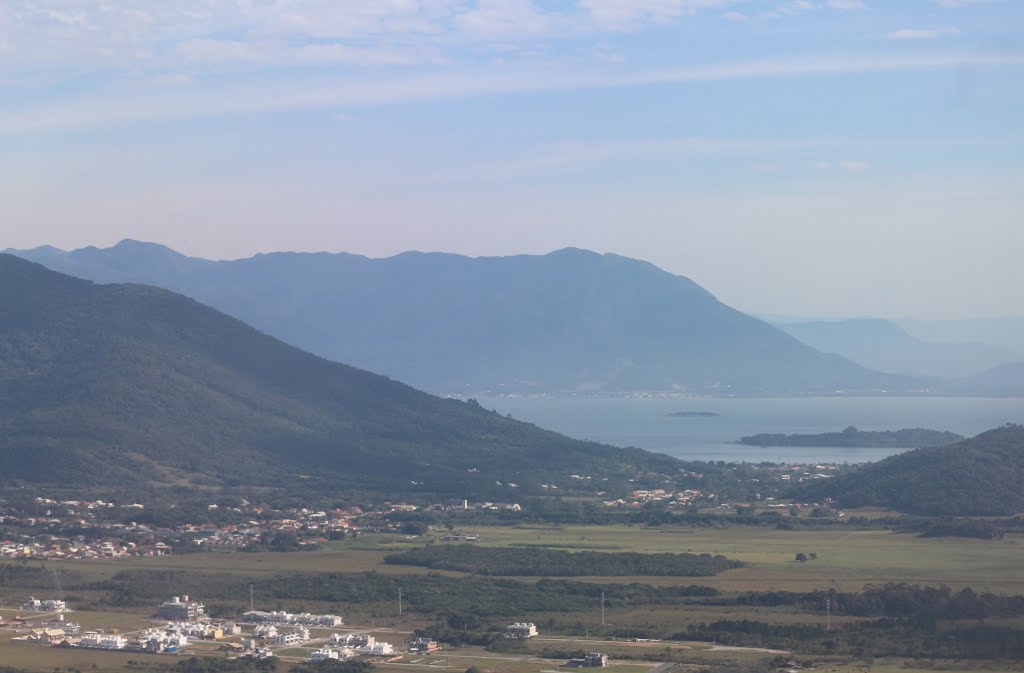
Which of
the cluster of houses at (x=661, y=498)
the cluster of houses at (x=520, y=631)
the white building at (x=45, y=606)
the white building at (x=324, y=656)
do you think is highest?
the cluster of houses at (x=661, y=498)

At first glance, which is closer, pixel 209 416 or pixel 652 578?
pixel 652 578

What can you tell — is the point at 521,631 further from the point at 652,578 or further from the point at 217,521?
the point at 217,521

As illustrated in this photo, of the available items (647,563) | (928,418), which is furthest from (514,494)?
(928,418)

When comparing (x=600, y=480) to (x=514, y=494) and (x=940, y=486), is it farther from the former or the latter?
(x=940, y=486)

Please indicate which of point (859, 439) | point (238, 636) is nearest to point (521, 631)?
point (238, 636)

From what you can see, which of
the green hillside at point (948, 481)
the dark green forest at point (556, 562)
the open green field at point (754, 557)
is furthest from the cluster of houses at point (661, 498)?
the dark green forest at point (556, 562)

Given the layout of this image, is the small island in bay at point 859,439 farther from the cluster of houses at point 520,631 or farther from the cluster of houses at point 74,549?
the cluster of houses at point 520,631
